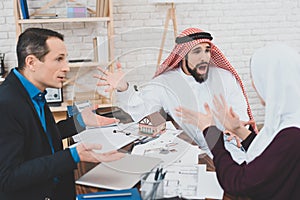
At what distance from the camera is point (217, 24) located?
4.06m

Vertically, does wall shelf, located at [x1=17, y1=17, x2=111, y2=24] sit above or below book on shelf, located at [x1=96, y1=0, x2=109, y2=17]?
below

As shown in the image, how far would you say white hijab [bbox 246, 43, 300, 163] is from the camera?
1.25 metres

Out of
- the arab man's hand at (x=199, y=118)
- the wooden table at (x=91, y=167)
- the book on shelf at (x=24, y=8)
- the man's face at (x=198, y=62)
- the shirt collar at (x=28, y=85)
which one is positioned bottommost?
the wooden table at (x=91, y=167)

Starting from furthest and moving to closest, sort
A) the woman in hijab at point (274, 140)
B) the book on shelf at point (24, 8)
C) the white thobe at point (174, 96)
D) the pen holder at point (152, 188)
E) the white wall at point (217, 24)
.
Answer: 1. the white wall at point (217, 24)
2. the book on shelf at point (24, 8)
3. the white thobe at point (174, 96)
4. the pen holder at point (152, 188)
5. the woman in hijab at point (274, 140)

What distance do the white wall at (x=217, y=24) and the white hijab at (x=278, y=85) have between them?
240 cm

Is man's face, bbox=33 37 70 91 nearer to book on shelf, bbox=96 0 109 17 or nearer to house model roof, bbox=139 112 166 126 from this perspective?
house model roof, bbox=139 112 166 126

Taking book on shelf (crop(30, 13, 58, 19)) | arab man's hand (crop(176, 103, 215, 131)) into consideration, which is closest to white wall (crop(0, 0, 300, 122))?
book on shelf (crop(30, 13, 58, 19))

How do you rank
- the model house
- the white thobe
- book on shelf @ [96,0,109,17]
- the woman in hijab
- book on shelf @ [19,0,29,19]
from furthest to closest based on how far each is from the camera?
book on shelf @ [96,0,109,17], book on shelf @ [19,0,29,19], the model house, the white thobe, the woman in hijab

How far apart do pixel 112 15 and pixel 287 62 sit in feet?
8.25

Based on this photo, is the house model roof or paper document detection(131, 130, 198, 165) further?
the house model roof

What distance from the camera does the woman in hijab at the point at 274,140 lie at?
3.99 feet

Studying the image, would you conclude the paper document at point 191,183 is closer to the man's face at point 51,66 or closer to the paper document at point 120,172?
the paper document at point 120,172

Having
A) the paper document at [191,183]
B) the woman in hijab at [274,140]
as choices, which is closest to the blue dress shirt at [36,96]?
the paper document at [191,183]

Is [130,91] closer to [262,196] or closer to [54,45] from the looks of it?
[54,45]
